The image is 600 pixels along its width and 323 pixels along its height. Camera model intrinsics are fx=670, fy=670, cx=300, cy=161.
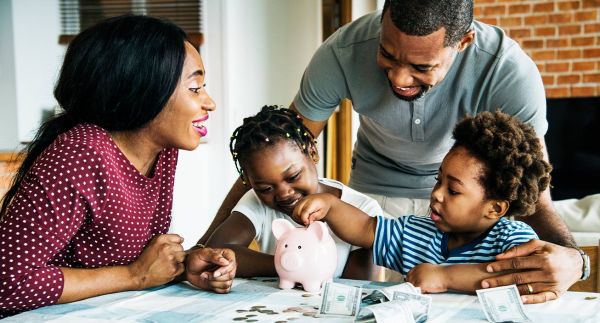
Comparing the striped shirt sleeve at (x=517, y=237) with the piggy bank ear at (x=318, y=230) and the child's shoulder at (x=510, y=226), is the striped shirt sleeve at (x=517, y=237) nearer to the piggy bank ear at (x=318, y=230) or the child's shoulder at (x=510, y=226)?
the child's shoulder at (x=510, y=226)

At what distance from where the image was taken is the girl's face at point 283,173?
1.57 m

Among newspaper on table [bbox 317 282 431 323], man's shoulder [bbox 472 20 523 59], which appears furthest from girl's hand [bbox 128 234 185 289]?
man's shoulder [bbox 472 20 523 59]

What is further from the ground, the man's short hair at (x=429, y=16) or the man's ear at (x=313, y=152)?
the man's short hair at (x=429, y=16)

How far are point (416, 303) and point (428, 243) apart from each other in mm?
359

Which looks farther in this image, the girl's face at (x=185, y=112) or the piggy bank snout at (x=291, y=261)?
the girl's face at (x=185, y=112)

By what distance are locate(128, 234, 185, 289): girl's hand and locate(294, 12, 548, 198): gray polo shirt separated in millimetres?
749

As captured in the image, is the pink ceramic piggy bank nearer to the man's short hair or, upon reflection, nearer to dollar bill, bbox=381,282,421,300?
dollar bill, bbox=381,282,421,300

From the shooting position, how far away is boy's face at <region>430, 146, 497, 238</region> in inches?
54.0

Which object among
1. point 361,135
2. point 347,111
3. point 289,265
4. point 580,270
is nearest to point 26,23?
point 347,111

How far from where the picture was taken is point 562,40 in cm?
498

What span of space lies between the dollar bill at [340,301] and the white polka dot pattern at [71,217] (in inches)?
18.2

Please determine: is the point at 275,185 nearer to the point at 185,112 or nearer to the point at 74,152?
the point at 185,112

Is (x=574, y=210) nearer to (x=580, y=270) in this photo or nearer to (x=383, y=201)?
(x=383, y=201)

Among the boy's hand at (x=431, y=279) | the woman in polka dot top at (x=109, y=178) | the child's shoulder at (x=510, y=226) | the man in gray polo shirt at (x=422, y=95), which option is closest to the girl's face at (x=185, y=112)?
the woman in polka dot top at (x=109, y=178)
